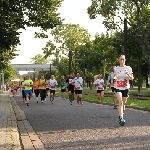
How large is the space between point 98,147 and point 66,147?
58 cm

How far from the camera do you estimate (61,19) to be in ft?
89.2

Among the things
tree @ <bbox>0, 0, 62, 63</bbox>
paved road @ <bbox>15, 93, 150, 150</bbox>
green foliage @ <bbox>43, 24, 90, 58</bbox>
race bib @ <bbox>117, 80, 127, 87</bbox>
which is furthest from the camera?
green foliage @ <bbox>43, 24, 90, 58</bbox>

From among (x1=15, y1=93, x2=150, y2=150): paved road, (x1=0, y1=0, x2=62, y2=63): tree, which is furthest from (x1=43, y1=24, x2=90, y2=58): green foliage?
(x1=15, y1=93, x2=150, y2=150): paved road

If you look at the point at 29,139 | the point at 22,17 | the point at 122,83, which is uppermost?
the point at 22,17

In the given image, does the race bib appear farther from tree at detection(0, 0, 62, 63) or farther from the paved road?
tree at detection(0, 0, 62, 63)

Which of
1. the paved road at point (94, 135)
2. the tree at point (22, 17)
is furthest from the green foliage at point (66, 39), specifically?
the paved road at point (94, 135)

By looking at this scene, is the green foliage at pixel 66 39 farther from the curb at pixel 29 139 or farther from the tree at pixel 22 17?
the curb at pixel 29 139

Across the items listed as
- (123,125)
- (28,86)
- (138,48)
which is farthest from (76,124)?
(138,48)

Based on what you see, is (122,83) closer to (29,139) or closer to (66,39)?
(29,139)

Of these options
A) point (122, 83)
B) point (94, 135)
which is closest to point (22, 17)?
point (122, 83)

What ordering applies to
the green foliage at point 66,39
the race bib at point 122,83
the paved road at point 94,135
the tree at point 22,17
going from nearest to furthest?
the paved road at point 94,135 → the race bib at point 122,83 → the tree at point 22,17 → the green foliage at point 66,39

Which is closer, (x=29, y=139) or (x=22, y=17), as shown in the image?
(x=29, y=139)

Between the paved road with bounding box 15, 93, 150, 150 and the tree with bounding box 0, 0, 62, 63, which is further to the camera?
the tree with bounding box 0, 0, 62, 63

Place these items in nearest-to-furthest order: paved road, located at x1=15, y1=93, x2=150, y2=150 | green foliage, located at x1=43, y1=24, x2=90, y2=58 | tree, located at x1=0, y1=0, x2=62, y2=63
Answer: paved road, located at x1=15, y1=93, x2=150, y2=150 < tree, located at x1=0, y1=0, x2=62, y2=63 < green foliage, located at x1=43, y1=24, x2=90, y2=58
